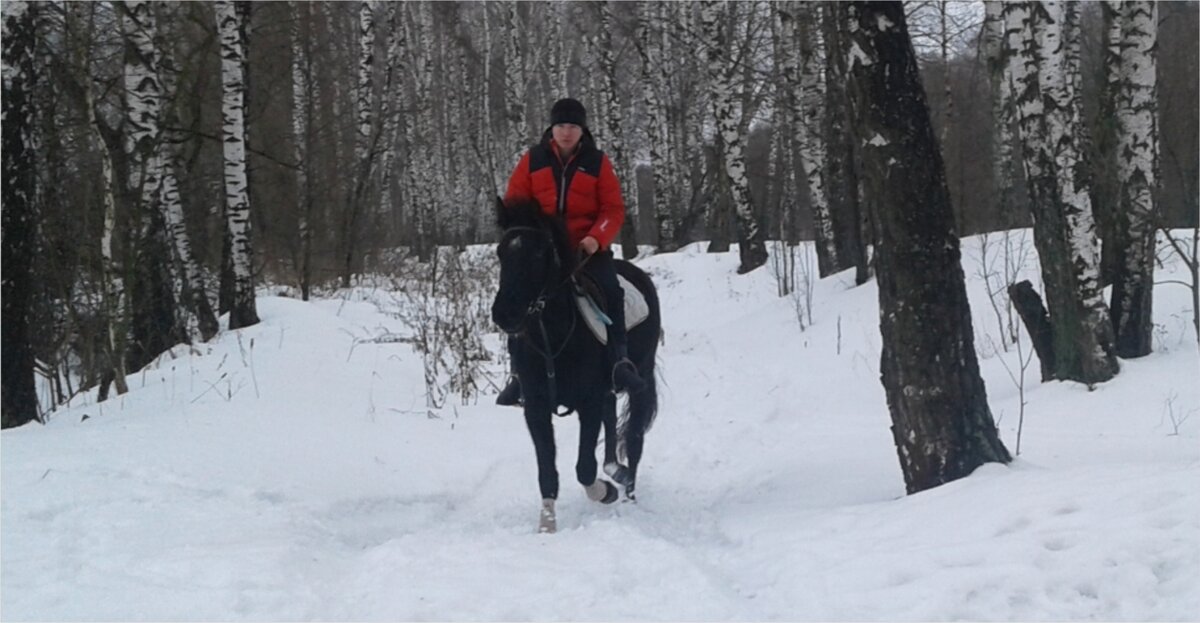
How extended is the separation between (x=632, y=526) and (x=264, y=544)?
72.5 inches

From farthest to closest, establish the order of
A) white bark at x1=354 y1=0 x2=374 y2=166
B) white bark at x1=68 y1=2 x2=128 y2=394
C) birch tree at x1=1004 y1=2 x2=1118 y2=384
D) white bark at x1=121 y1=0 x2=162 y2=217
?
white bark at x1=354 y1=0 x2=374 y2=166, white bark at x1=121 y1=0 x2=162 y2=217, white bark at x1=68 y1=2 x2=128 y2=394, birch tree at x1=1004 y1=2 x2=1118 y2=384

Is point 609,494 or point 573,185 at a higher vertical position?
point 573,185

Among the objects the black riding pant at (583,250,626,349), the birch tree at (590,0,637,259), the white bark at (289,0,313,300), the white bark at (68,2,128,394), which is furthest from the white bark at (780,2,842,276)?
the black riding pant at (583,250,626,349)

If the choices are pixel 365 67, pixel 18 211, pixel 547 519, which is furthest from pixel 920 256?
pixel 365 67

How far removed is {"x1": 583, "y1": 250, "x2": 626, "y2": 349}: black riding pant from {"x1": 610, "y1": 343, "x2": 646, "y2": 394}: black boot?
4 cm

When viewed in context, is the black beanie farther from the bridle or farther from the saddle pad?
the saddle pad

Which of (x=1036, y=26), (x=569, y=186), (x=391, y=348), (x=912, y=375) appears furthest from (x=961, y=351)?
(x=391, y=348)

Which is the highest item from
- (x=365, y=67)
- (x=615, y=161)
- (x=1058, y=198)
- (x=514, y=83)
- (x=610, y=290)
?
(x=514, y=83)

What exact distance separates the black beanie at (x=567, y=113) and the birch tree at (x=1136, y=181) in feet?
19.2

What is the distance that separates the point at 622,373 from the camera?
5109 mm

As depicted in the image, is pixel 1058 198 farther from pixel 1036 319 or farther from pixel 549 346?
pixel 549 346

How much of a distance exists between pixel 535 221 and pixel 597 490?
5.15ft

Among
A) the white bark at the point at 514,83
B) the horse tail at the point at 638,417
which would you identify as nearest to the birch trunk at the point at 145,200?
the horse tail at the point at 638,417

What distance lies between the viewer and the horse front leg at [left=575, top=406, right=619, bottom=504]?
5.16 meters
